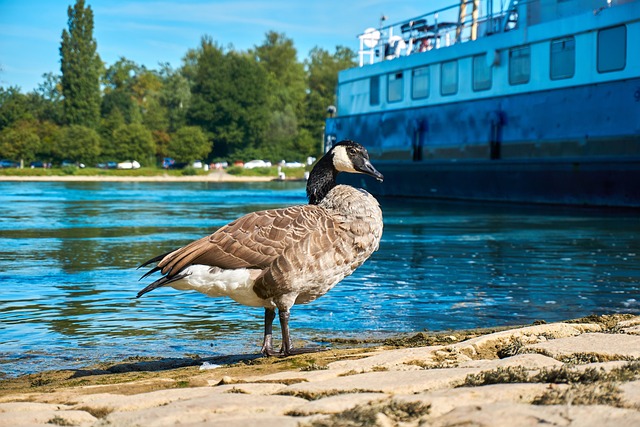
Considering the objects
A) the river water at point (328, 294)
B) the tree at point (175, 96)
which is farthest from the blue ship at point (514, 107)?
the tree at point (175, 96)

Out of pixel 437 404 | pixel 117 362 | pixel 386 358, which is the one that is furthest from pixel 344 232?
pixel 437 404

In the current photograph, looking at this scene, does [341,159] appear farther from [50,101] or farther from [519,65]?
[50,101]

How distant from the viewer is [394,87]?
34.2 metres

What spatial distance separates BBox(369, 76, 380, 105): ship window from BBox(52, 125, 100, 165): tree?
208ft

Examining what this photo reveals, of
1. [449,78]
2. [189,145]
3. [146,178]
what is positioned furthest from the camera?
[189,145]

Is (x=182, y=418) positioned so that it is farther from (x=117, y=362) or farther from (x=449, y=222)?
(x=449, y=222)

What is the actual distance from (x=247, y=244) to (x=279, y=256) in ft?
0.80

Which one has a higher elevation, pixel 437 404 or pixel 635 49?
pixel 635 49

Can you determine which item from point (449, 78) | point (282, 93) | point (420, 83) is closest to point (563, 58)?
point (449, 78)

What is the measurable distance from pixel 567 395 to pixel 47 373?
382 centimetres

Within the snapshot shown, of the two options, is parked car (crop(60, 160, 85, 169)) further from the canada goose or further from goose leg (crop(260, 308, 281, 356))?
the canada goose

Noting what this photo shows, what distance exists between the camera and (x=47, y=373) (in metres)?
6.18

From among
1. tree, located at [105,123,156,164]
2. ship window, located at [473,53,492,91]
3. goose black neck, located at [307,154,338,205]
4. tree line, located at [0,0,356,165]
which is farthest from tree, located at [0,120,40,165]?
goose black neck, located at [307,154,338,205]

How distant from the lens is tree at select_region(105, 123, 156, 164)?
97625mm
